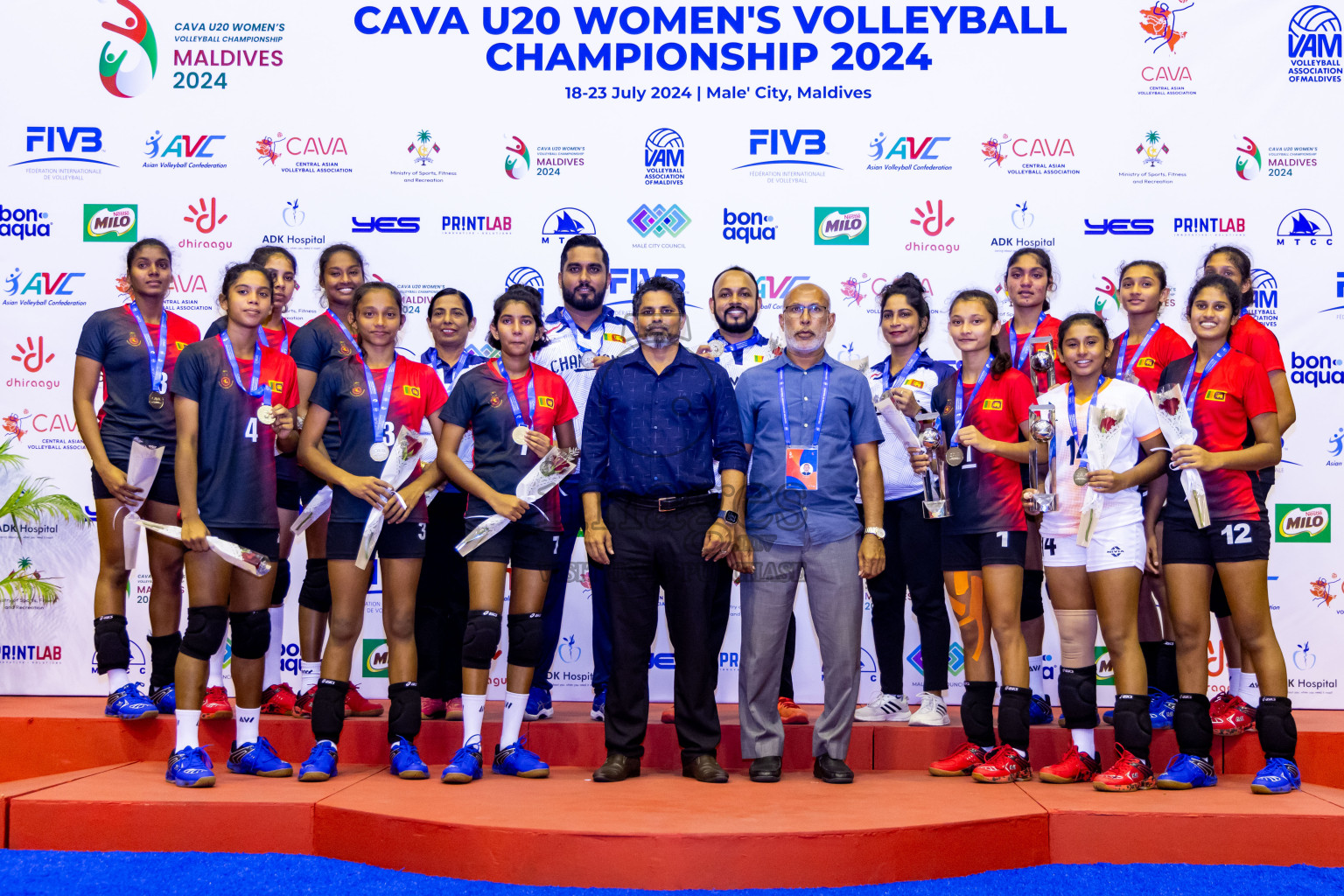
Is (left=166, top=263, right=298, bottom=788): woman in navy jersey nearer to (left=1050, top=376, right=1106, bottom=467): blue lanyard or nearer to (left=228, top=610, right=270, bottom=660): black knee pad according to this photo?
(left=228, top=610, right=270, bottom=660): black knee pad

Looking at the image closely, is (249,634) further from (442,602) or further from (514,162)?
(514,162)

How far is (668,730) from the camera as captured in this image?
4.02 metres

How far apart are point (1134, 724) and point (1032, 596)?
0.76 meters

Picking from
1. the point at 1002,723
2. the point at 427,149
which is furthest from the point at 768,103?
the point at 1002,723

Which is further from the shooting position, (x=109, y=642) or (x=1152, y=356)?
(x=1152, y=356)

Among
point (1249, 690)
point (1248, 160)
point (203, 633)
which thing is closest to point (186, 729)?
point (203, 633)

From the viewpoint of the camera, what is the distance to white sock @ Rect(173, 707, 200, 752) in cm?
354

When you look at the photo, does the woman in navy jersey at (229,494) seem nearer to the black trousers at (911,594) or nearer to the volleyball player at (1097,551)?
the black trousers at (911,594)

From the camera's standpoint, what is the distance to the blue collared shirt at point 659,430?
3627 millimetres

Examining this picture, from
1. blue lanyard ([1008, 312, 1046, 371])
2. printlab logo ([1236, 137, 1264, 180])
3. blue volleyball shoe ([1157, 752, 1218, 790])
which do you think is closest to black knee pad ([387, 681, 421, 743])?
blue volleyball shoe ([1157, 752, 1218, 790])

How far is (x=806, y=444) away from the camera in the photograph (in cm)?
368

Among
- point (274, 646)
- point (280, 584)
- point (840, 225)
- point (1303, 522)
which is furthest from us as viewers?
point (840, 225)

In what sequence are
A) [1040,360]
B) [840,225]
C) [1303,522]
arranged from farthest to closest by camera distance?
[840,225] < [1303,522] < [1040,360]

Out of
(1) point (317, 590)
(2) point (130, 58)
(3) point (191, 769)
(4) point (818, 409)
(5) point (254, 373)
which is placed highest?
(2) point (130, 58)
